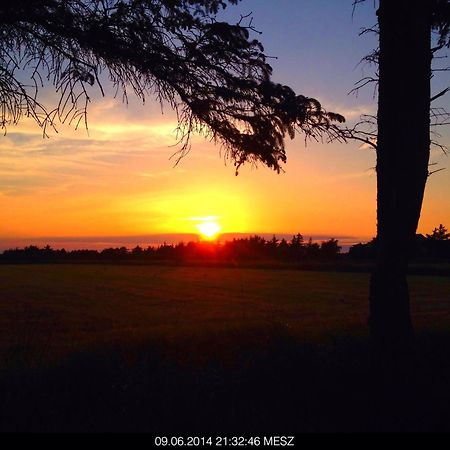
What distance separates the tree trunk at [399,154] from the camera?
6.67m

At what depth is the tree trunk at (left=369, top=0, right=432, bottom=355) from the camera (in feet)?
21.9

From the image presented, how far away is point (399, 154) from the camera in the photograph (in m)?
6.73

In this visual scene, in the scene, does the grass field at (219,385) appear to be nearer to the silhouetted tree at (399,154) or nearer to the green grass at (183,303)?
the silhouetted tree at (399,154)

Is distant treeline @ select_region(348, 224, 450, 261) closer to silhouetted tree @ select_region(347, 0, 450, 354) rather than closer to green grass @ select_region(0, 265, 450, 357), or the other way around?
green grass @ select_region(0, 265, 450, 357)

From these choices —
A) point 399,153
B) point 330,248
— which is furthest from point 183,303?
point 330,248

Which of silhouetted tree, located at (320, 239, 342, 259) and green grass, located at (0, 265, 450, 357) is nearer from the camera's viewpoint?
green grass, located at (0, 265, 450, 357)

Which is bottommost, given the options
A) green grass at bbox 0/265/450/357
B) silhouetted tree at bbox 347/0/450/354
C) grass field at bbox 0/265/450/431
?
green grass at bbox 0/265/450/357

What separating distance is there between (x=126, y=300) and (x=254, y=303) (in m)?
7.44

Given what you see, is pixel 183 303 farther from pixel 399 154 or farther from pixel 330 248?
pixel 330 248

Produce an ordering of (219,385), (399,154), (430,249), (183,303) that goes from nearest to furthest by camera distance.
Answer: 1. (219,385)
2. (399,154)
3. (183,303)
4. (430,249)

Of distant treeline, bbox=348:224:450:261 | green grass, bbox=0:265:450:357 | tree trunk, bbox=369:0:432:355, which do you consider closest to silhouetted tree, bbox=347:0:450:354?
tree trunk, bbox=369:0:432:355

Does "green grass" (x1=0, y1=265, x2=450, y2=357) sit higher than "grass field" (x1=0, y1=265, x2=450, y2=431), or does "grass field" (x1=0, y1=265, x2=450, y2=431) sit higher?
"grass field" (x1=0, y1=265, x2=450, y2=431)

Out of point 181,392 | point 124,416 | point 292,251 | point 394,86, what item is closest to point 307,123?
point 394,86

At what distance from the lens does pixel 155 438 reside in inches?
178
